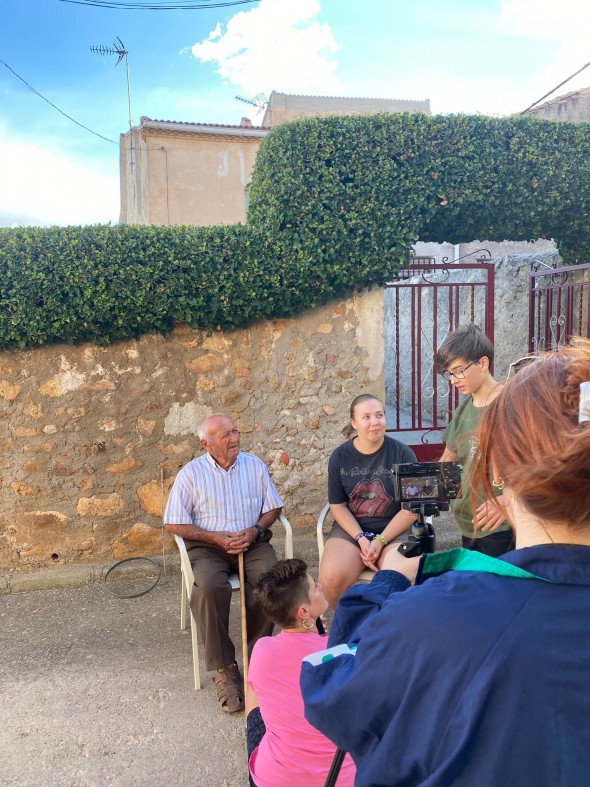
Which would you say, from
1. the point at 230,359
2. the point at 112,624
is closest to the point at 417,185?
the point at 230,359

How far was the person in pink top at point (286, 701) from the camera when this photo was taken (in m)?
1.69

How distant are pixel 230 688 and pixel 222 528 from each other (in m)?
0.84

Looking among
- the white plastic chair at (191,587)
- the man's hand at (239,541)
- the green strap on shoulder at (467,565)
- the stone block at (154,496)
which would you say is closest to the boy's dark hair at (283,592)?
the white plastic chair at (191,587)

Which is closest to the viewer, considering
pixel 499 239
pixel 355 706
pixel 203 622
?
pixel 355 706

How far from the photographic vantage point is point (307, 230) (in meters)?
4.07

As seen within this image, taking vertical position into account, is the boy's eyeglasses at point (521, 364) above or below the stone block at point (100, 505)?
above

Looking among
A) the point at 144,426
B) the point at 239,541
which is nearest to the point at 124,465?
the point at 144,426

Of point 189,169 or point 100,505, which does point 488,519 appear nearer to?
point 100,505

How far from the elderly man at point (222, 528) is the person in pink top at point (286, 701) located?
82 cm

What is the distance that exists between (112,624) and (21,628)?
0.52 metres

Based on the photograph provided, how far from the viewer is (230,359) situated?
4.21m

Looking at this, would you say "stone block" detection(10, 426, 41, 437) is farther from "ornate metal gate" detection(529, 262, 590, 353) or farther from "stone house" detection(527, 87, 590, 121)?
"stone house" detection(527, 87, 590, 121)

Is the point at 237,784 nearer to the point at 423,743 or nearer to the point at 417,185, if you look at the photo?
the point at 423,743

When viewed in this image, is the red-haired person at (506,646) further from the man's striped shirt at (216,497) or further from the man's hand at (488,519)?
the man's striped shirt at (216,497)
